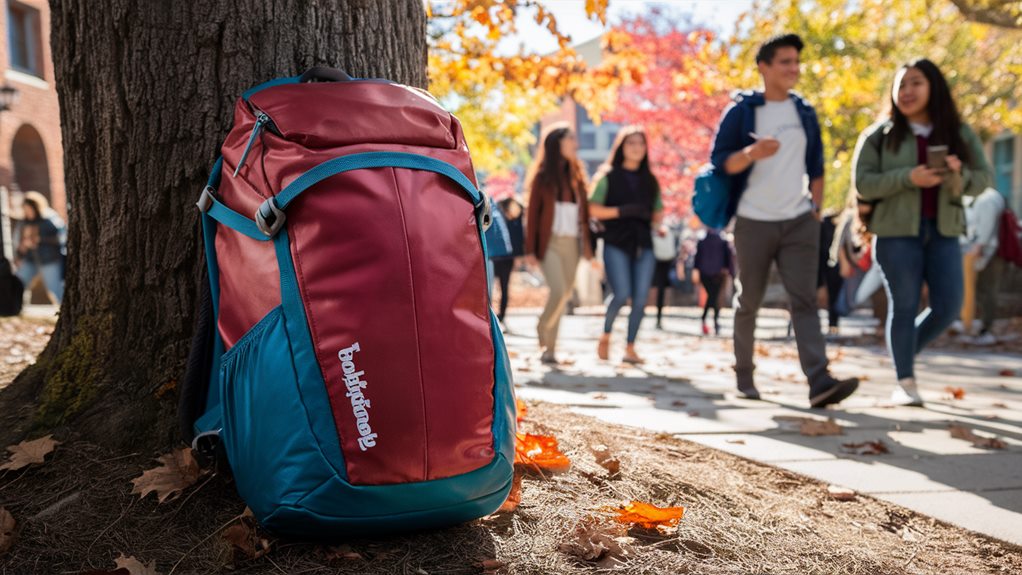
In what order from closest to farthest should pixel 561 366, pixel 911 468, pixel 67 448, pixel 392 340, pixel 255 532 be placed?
1. pixel 392 340
2. pixel 255 532
3. pixel 67 448
4. pixel 911 468
5. pixel 561 366

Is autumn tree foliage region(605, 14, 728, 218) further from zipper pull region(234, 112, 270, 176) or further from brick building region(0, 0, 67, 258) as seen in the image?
zipper pull region(234, 112, 270, 176)

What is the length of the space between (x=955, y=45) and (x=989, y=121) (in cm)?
300

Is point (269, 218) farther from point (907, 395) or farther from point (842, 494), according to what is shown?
point (907, 395)

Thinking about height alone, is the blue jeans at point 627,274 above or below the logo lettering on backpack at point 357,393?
below

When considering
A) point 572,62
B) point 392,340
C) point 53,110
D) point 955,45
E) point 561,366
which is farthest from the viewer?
point 53,110

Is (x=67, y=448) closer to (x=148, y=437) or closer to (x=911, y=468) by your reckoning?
(x=148, y=437)

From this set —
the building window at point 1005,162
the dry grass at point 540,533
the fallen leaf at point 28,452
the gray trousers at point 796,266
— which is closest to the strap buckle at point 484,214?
the dry grass at point 540,533

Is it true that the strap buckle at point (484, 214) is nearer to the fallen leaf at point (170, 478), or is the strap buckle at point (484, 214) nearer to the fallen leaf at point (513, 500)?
the fallen leaf at point (513, 500)

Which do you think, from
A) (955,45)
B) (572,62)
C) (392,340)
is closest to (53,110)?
(572,62)

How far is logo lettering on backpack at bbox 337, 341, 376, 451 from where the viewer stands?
2027 millimetres

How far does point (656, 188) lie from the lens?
7.85 meters

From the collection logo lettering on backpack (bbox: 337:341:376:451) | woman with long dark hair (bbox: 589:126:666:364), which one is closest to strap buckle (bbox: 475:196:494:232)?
logo lettering on backpack (bbox: 337:341:376:451)

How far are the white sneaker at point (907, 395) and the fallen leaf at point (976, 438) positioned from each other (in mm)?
751

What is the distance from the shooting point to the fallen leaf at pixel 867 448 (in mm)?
3953
